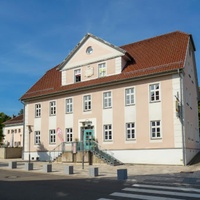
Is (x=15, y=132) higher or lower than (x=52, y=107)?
Answer: lower

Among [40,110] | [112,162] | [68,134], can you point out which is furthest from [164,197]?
[40,110]

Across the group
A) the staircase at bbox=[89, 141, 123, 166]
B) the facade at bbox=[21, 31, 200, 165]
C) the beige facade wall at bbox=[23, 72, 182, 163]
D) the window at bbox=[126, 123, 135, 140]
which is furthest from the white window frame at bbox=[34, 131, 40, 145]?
the window at bbox=[126, 123, 135, 140]

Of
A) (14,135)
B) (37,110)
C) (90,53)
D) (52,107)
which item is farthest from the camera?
(14,135)

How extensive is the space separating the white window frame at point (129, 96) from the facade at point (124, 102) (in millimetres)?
35

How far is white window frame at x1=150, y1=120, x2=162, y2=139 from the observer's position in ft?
81.8

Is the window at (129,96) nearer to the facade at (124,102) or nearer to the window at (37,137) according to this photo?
the facade at (124,102)

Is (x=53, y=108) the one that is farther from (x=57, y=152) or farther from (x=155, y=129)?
(x=155, y=129)

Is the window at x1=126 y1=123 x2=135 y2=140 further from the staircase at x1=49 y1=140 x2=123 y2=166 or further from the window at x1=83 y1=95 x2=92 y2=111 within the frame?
the window at x1=83 y1=95 x2=92 y2=111

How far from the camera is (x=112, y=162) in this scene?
82.9ft

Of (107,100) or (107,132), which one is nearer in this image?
(107,132)

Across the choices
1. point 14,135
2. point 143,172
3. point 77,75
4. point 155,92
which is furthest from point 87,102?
point 14,135

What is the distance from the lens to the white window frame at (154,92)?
25453 mm

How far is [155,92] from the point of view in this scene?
25625mm

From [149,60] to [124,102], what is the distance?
4.39m
